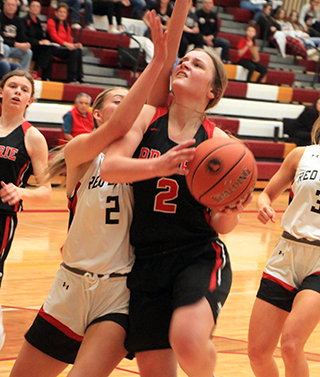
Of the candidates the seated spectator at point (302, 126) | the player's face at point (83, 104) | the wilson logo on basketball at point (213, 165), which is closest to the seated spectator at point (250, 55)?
the seated spectator at point (302, 126)

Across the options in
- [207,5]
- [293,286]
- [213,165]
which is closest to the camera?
[213,165]

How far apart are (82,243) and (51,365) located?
502 mm

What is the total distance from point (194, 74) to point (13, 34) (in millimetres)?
8494

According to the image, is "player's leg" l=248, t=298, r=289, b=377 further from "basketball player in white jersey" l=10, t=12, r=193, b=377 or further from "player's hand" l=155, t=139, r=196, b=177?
"player's hand" l=155, t=139, r=196, b=177

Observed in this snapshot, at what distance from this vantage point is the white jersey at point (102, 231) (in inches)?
91.8

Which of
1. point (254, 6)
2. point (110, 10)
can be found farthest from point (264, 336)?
point (254, 6)

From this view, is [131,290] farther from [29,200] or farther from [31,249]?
[31,249]

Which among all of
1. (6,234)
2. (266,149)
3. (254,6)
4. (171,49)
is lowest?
(266,149)

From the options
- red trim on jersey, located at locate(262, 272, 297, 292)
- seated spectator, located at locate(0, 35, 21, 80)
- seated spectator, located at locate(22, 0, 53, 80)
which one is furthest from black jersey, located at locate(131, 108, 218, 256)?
seated spectator, located at locate(22, 0, 53, 80)

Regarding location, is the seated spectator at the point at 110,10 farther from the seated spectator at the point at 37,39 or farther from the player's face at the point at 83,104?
the player's face at the point at 83,104

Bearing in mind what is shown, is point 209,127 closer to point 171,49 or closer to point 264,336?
point 171,49

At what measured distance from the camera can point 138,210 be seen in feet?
7.62

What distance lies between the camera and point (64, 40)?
11.2 meters

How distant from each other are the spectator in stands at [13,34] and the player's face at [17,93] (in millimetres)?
6581
